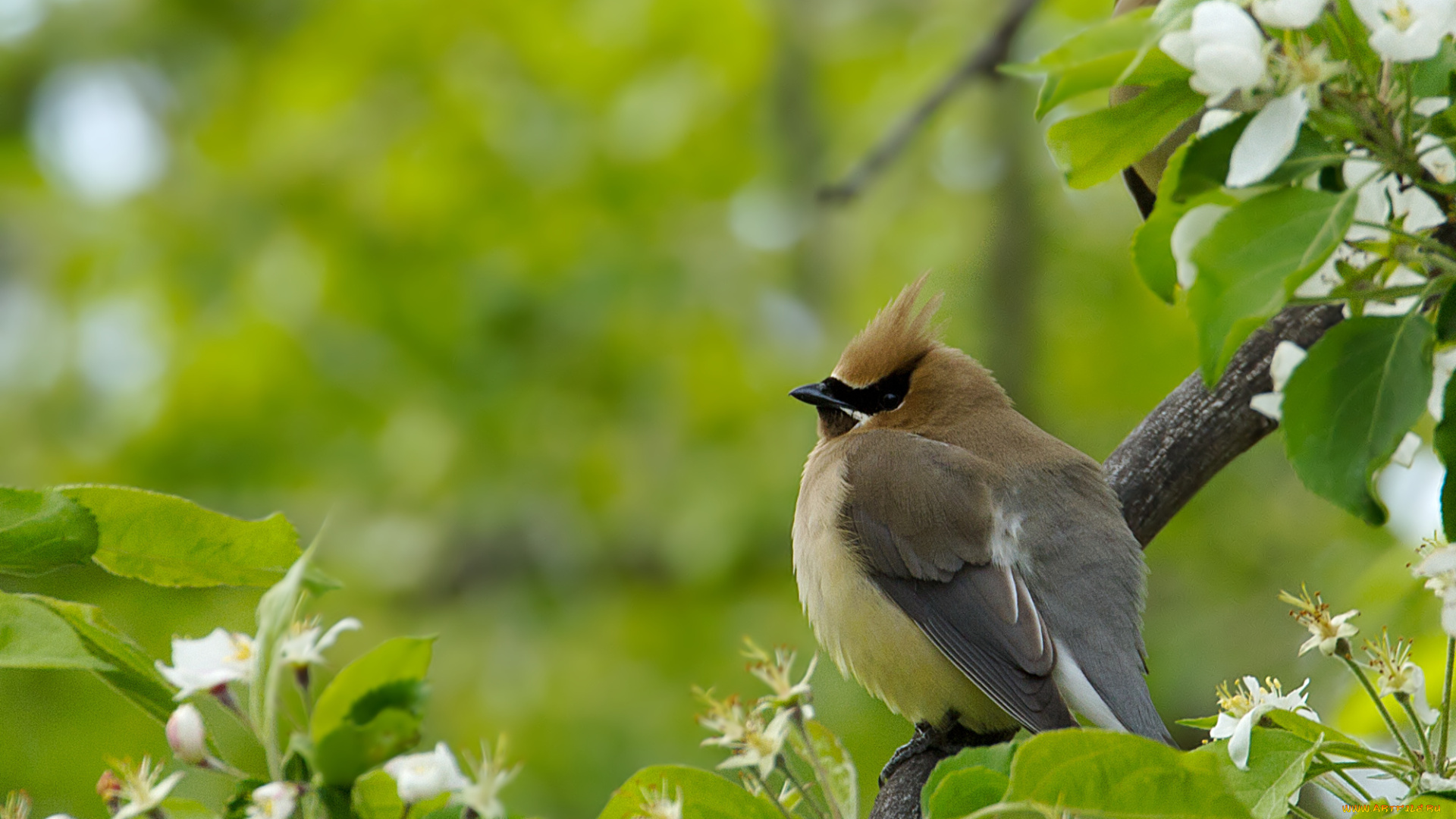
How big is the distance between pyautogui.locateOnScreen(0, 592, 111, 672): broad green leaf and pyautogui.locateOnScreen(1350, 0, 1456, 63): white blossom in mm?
1589

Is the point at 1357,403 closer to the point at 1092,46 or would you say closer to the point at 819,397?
the point at 1092,46

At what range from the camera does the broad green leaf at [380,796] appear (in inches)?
68.7

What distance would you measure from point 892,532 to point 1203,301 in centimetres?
237

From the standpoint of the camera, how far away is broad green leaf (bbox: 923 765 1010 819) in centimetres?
161

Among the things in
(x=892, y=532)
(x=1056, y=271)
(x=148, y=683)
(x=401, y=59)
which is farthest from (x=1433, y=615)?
(x=401, y=59)

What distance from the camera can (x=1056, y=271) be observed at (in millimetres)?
8672

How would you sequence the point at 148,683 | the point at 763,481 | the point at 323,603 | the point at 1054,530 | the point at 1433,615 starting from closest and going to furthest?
the point at 148,683 → the point at 1054,530 → the point at 1433,615 → the point at 763,481 → the point at 323,603

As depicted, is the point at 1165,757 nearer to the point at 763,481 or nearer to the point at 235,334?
the point at 763,481

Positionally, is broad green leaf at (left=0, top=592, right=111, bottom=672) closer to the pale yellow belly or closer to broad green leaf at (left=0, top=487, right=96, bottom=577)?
broad green leaf at (left=0, top=487, right=96, bottom=577)

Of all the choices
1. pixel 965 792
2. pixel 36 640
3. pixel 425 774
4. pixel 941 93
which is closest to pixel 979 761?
pixel 965 792

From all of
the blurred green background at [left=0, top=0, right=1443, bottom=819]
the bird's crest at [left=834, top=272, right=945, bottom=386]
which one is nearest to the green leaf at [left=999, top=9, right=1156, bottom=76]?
the bird's crest at [left=834, top=272, right=945, bottom=386]

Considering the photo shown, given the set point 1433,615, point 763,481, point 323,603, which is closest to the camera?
point 1433,615

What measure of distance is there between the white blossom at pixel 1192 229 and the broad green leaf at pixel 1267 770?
551 millimetres

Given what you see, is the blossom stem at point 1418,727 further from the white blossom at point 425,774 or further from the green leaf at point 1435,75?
the white blossom at point 425,774
